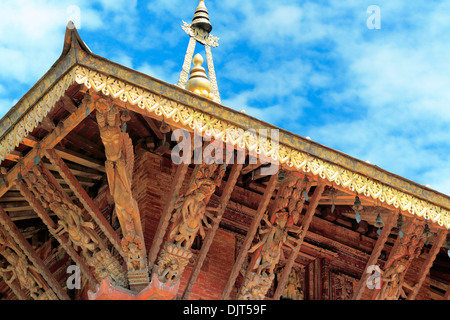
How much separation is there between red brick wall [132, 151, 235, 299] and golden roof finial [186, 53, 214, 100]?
128 cm

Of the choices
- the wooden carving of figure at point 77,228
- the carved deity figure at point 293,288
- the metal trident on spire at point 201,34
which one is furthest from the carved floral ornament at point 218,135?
the metal trident on spire at point 201,34

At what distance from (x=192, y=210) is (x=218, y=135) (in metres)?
0.96

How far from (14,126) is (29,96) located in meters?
0.43

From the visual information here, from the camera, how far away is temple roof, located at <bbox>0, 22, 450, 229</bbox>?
9.80 metres

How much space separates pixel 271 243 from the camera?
1113 cm

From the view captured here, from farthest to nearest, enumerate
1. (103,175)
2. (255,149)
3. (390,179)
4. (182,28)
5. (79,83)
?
Result: (182,28) → (103,175) → (390,179) → (255,149) → (79,83)

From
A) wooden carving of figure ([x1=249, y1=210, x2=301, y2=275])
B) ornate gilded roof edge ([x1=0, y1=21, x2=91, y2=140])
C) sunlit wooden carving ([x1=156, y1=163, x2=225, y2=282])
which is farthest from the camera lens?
wooden carving of figure ([x1=249, y1=210, x2=301, y2=275])

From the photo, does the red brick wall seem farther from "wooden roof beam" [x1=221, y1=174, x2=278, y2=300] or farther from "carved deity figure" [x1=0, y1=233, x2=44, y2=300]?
"carved deity figure" [x1=0, y1=233, x2=44, y2=300]

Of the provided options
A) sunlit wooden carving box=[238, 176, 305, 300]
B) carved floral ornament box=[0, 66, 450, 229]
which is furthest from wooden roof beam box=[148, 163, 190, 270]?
sunlit wooden carving box=[238, 176, 305, 300]

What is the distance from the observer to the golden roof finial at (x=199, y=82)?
1241cm

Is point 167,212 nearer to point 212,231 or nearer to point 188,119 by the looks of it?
point 212,231

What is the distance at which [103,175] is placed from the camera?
11953 millimetres
